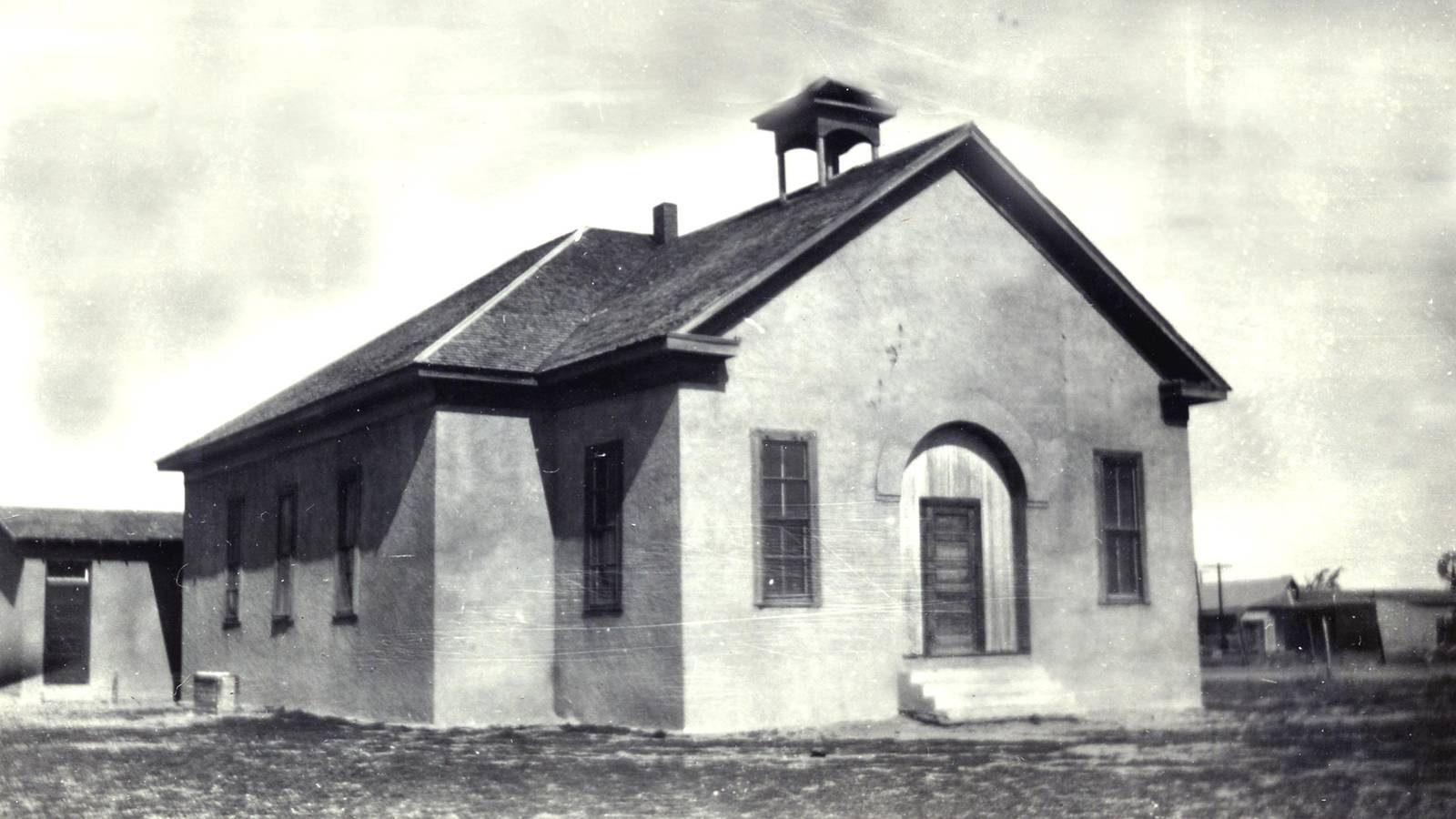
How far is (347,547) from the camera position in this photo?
64.3 feet

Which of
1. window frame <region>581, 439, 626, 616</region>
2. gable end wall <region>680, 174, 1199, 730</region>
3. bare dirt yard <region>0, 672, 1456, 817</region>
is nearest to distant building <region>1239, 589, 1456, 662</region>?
bare dirt yard <region>0, 672, 1456, 817</region>

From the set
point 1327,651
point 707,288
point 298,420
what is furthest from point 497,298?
point 1327,651

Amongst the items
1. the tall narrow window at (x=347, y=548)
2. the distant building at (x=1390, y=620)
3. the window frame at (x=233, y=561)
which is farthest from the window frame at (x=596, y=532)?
the window frame at (x=233, y=561)

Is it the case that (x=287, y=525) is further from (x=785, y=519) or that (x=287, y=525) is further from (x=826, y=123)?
(x=826, y=123)

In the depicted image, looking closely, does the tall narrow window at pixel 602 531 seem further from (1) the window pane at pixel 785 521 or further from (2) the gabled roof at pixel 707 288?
(1) the window pane at pixel 785 521

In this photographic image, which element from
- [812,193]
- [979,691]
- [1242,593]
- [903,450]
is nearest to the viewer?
[979,691]

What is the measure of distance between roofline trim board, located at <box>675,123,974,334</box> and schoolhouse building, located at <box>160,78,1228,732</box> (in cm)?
5

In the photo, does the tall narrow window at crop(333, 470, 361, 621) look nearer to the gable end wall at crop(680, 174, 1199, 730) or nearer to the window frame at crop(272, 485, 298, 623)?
the window frame at crop(272, 485, 298, 623)

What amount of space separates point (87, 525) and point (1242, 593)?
5074cm

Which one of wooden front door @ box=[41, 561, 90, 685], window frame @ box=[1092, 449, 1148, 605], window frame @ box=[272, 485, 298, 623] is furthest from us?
wooden front door @ box=[41, 561, 90, 685]

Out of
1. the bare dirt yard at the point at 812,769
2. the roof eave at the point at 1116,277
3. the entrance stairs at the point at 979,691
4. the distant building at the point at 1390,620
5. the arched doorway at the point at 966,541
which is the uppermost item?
the roof eave at the point at 1116,277

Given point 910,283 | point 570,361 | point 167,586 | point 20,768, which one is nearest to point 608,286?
point 570,361

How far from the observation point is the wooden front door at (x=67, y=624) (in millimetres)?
26406

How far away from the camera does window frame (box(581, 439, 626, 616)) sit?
54.1ft
